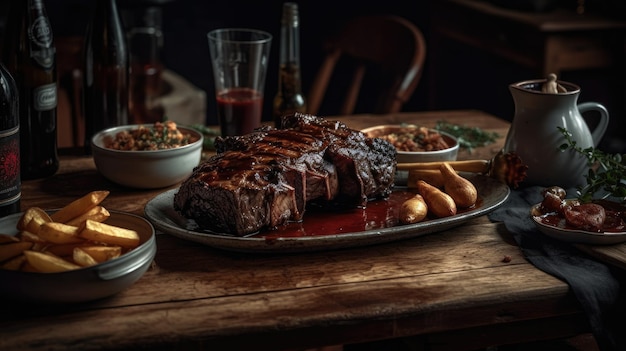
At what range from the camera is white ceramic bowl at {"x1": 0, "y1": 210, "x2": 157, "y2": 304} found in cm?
124

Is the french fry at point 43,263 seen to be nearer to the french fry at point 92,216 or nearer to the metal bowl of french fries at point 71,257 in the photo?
the metal bowl of french fries at point 71,257

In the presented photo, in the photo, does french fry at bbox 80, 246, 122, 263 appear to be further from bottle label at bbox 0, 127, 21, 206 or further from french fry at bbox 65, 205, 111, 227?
bottle label at bbox 0, 127, 21, 206

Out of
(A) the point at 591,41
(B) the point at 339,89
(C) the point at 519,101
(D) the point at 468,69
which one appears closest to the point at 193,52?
(B) the point at 339,89

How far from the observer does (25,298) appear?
4.16ft

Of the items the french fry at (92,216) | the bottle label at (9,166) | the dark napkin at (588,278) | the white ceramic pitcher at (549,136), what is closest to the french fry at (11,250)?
the french fry at (92,216)

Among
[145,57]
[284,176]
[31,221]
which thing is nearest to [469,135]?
[284,176]

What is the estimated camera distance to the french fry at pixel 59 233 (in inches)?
51.1

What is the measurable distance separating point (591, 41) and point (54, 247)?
10.4ft

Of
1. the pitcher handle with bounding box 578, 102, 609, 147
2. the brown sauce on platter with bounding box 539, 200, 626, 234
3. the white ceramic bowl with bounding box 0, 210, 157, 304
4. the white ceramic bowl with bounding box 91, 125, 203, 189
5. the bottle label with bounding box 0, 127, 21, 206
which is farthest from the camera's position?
the pitcher handle with bounding box 578, 102, 609, 147

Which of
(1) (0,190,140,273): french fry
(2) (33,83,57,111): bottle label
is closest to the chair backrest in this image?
(2) (33,83,57,111): bottle label

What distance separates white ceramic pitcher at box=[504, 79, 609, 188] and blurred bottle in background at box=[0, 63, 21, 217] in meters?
1.08

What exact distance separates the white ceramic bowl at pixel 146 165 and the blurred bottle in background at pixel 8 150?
1.01ft

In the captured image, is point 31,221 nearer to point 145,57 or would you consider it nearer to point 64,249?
point 64,249

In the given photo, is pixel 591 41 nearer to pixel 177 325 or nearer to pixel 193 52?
pixel 193 52
